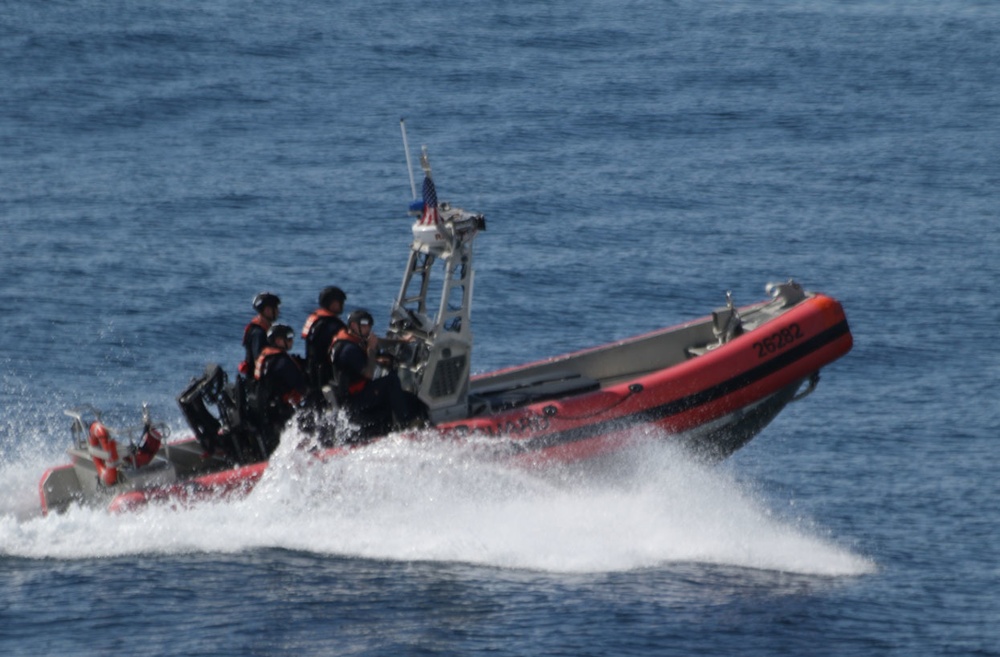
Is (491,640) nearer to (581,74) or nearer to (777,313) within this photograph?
(777,313)

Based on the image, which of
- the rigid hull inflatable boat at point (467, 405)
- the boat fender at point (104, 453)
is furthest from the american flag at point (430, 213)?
the boat fender at point (104, 453)

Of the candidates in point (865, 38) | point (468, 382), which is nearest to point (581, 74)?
point (865, 38)

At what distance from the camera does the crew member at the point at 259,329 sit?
14852 millimetres

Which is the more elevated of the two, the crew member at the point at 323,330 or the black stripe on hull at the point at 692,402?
the crew member at the point at 323,330

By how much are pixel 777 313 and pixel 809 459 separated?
121 inches

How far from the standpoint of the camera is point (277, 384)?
14664mm

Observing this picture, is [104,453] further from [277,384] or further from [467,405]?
[467,405]

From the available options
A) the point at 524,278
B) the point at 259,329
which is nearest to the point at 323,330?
the point at 259,329

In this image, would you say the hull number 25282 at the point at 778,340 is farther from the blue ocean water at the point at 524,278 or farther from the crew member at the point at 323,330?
the crew member at the point at 323,330

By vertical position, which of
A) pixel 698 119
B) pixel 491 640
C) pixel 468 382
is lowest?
pixel 491 640

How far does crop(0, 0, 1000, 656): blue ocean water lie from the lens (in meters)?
13.9

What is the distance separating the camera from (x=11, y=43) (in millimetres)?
34906

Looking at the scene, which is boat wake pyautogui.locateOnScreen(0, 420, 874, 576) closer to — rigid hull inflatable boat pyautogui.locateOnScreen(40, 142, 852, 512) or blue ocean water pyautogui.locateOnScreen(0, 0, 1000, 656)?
blue ocean water pyautogui.locateOnScreen(0, 0, 1000, 656)

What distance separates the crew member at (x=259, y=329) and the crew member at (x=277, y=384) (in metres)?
0.08
